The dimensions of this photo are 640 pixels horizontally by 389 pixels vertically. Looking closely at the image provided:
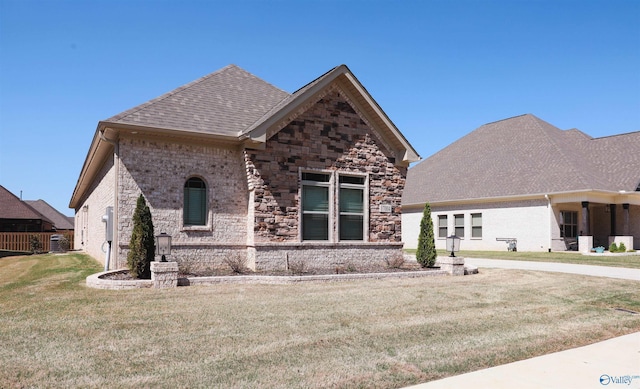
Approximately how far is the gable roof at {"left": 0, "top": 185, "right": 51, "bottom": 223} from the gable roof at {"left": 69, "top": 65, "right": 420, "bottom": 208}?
78.4 feet

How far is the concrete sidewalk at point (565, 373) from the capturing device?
527cm

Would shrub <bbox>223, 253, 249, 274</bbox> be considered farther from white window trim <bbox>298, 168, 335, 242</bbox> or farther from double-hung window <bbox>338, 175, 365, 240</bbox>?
double-hung window <bbox>338, 175, 365, 240</bbox>

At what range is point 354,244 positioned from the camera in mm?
16062

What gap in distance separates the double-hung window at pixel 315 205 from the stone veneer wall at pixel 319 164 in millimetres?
358

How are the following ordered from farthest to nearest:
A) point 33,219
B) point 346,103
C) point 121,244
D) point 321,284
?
point 33,219
point 346,103
point 121,244
point 321,284

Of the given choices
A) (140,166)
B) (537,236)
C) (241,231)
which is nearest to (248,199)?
(241,231)

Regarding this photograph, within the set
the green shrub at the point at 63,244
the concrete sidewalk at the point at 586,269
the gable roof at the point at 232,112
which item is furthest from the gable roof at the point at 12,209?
the concrete sidewalk at the point at 586,269

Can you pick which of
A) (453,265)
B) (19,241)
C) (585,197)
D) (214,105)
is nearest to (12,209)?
(19,241)

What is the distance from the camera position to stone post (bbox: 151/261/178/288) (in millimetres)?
11273

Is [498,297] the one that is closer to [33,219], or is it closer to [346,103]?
[346,103]

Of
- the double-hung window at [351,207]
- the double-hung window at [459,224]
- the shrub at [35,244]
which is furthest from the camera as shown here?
the shrub at [35,244]

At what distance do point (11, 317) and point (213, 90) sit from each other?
35.3 ft

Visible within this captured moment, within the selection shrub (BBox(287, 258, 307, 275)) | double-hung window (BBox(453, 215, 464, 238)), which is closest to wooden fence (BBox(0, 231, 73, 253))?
shrub (BBox(287, 258, 307, 275))

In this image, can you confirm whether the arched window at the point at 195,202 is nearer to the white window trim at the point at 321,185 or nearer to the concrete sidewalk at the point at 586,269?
the white window trim at the point at 321,185
